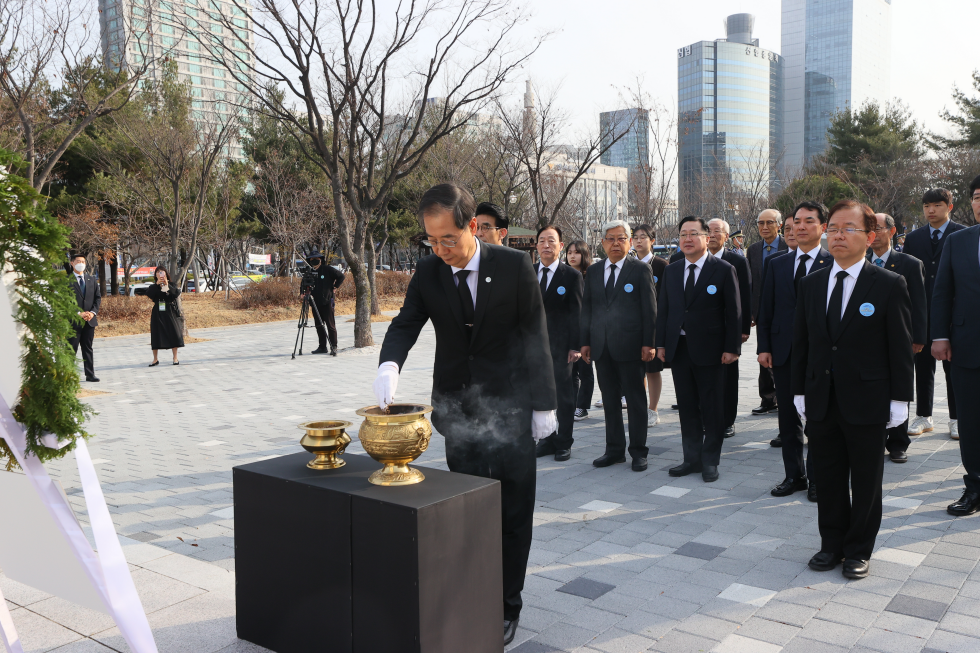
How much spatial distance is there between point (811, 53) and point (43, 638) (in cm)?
11407

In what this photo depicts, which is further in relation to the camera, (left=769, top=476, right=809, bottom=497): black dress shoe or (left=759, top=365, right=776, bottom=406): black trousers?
(left=759, top=365, right=776, bottom=406): black trousers

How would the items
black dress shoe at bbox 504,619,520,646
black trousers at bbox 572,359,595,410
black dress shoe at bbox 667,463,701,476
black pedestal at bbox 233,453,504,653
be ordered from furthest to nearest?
black trousers at bbox 572,359,595,410, black dress shoe at bbox 667,463,701,476, black dress shoe at bbox 504,619,520,646, black pedestal at bbox 233,453,504,653

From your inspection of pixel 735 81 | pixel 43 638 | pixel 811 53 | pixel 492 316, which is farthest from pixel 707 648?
pixel 811 53

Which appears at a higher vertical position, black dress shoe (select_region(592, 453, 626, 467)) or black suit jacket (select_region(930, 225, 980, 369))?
black suit jacket (select_region(930, 225, 980, 369))

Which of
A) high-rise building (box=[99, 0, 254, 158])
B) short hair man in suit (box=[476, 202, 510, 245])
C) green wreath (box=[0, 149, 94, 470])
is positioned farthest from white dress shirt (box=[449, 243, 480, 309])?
high-rise building (box=[99, 0, 254, 158])

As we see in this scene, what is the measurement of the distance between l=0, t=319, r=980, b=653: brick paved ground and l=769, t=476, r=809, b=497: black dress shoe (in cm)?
7

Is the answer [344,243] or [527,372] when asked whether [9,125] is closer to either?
[344,243]

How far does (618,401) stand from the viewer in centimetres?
575

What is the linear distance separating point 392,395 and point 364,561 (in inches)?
21.9

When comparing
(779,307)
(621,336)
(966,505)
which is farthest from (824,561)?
(621,336)

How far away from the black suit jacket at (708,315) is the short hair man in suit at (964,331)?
4.03 feet

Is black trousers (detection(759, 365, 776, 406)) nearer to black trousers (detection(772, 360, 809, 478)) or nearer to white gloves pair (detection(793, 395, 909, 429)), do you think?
black trousers (detection(772, 360, 809, 478))

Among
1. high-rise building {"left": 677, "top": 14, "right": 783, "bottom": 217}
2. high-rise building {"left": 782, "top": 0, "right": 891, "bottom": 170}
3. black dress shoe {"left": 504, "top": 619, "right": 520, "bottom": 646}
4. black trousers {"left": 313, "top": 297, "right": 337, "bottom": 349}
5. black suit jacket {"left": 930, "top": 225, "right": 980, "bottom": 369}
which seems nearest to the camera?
black dress shoe {"left": 504, "top": 619, "right": 520, "bottom": 646}

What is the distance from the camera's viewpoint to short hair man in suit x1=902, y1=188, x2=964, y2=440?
6.06m
